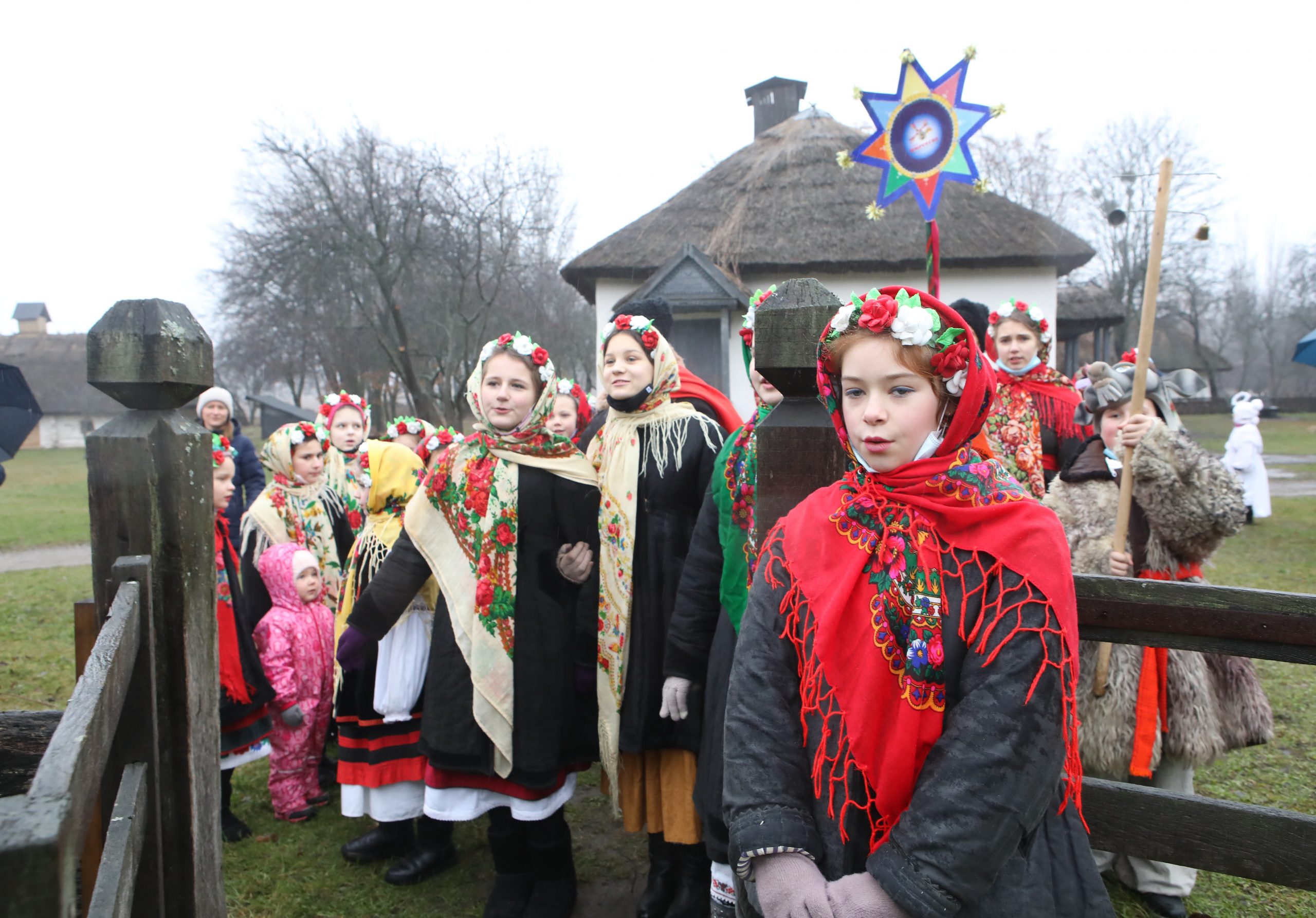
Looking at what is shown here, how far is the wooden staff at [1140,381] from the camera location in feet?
8.77

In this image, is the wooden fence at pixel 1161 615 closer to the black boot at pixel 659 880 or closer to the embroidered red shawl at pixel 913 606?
the embroidered red shawl at pixel 913 606

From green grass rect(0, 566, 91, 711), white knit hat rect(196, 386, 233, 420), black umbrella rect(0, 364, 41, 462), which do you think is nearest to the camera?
black umbrella rect(0, 364, 41, 462)

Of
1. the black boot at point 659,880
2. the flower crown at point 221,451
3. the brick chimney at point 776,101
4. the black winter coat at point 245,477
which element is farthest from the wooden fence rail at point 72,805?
the brick chimney at point 776,101

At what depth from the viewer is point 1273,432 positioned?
3000cm

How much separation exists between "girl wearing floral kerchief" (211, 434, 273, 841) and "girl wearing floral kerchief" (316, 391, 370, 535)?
799 millimetres

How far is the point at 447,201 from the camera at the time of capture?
76.7ft

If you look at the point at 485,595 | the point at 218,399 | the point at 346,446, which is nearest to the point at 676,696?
the point at 485,595

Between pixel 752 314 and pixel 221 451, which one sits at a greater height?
pixel 752 314

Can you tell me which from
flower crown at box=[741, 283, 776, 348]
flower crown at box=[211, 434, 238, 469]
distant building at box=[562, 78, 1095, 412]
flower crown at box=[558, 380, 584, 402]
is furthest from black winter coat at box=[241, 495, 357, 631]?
distant building at box=[562, 78, 1095, 412]

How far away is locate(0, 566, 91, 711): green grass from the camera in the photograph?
5.70m

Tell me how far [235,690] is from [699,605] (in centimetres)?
216

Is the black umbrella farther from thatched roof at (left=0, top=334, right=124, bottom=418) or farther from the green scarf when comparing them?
thatched roof at (left=0, top=334, right=124, bottom=418)

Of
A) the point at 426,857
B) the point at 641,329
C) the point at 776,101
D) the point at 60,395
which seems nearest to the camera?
the point at 641,329

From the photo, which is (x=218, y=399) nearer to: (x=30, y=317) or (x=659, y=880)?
(x=659, y=880)
